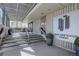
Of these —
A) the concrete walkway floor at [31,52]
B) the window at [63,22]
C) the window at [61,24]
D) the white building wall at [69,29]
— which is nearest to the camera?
the concrete walkway floor at [31,52]

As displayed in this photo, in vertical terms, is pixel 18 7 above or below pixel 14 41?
above

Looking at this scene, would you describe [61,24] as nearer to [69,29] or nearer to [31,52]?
[69,29]

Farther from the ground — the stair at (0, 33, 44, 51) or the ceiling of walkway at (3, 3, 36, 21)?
the ceiling of walkway at (3, 3, 36, 21)

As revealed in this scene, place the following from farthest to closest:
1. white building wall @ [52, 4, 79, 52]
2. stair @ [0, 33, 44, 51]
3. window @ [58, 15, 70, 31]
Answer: window @ [58, 15, 70, 31]
stair @ [0, 33, 44, 51]
white building wall @ [52, 4, 79, 52]

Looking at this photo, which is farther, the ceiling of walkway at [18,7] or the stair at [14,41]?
the ceiling of walkway at [18,7]

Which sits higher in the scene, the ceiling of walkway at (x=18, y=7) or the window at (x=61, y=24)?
the ceiling of walkway at (x=18, y=7)

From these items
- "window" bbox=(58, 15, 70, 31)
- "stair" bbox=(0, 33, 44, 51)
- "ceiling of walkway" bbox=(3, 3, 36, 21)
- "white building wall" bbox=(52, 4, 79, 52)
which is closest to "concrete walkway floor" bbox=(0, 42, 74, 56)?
"stair" bbox=(0, 33, 44, 51)

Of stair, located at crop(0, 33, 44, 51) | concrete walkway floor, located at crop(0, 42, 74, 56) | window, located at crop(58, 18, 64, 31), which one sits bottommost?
concrete walkway floor, located at crop(0, 42, 74, 56)

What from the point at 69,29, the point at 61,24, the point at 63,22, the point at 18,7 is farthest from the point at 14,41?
the point at 69,29

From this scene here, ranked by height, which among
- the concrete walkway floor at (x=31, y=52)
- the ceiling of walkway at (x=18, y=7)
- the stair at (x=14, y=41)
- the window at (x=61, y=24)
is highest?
the ceiling of walkway at (x=18, y=7)

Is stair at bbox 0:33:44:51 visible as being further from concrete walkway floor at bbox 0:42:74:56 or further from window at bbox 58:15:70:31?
window at bbox 58:15:70:31

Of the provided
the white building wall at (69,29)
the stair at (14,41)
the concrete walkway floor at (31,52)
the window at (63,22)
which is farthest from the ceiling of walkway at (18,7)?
the concrete walkway floor at (31,52)

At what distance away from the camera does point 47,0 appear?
525 centimetres

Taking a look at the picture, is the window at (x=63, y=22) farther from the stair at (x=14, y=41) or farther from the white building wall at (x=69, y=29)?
the stair at (x=14, y=41)
